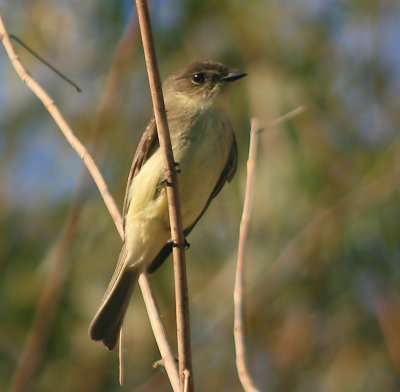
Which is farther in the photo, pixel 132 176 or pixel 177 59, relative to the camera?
pixel 177 59

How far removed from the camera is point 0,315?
4152mm

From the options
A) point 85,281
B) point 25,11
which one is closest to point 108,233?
point 85,281

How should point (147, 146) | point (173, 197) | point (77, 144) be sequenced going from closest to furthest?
point (173, 197) < point (77, 144) < point (147, 146)

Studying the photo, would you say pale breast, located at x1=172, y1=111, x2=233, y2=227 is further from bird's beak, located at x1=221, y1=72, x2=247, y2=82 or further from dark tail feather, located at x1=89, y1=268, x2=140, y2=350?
dark tail feather, located at x1=89, y1=268, x2=140, y2=350

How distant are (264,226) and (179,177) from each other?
1.32 m

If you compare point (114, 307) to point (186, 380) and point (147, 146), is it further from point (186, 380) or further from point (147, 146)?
point (186, 380)

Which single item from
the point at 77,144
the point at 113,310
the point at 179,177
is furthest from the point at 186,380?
the point at 113,310

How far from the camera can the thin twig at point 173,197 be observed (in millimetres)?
1837

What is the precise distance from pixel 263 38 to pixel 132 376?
2252mm

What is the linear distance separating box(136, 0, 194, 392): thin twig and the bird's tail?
3.09 feet

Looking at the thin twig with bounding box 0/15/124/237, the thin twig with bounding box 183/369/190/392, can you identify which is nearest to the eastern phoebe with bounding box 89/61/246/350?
the thin twig with bounding box 0/15/124/237

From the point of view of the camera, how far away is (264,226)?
4.07 meters

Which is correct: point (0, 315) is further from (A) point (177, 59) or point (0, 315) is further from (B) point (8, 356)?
(A) point (177, 59)

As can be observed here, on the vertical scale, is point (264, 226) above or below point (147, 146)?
below
